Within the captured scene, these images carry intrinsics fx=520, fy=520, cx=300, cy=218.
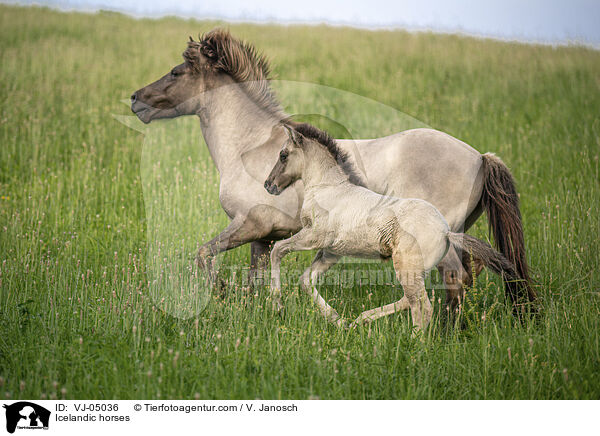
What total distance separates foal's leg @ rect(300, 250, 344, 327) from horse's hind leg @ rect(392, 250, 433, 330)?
639mm

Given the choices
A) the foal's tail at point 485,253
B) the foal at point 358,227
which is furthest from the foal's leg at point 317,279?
the foal's tail at point 485,253

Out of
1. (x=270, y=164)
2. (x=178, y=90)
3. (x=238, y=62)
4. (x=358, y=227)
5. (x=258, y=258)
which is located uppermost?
(x=238, y=62)

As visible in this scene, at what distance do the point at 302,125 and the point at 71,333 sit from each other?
252 cm

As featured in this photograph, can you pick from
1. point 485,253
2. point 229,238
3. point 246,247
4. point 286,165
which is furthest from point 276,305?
point 246,247

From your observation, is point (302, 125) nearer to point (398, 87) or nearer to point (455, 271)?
point (455, 271)

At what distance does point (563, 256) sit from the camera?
6012 millimetres

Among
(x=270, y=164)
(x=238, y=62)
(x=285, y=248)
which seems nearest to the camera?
(x=285, y=248)

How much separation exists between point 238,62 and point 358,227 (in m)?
2.47

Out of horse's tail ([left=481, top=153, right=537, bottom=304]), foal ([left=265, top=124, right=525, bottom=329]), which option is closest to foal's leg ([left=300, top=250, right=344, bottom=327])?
foal ([left=265, top=124, right=525, bottom=329])

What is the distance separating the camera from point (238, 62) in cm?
550

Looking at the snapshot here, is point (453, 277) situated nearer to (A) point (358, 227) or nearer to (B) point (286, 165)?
(A) point (358, 227)

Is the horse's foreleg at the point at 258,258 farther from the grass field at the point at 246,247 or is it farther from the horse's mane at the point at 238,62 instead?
the horse's mane at the point at 238,62
